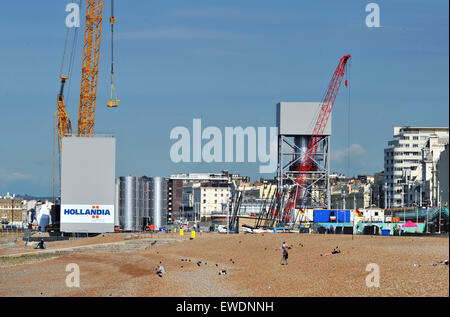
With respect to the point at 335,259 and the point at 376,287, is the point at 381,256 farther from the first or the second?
the point at 376,287

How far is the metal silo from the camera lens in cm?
15900

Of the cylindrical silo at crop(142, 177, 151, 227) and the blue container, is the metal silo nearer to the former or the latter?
the cylindrical silo at crop(142, 177, 151, 227)

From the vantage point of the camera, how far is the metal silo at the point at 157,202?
522ft

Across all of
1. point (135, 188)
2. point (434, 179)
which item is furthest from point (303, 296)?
point (434, 179)

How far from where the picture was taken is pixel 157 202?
160m

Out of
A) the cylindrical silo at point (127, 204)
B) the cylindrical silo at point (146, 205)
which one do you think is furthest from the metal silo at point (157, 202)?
the cylindrical silo at point (127, 204)

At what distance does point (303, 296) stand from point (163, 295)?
9349mm

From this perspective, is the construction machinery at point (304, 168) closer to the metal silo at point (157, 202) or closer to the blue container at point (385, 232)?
the metal silo at point (157, 202)
